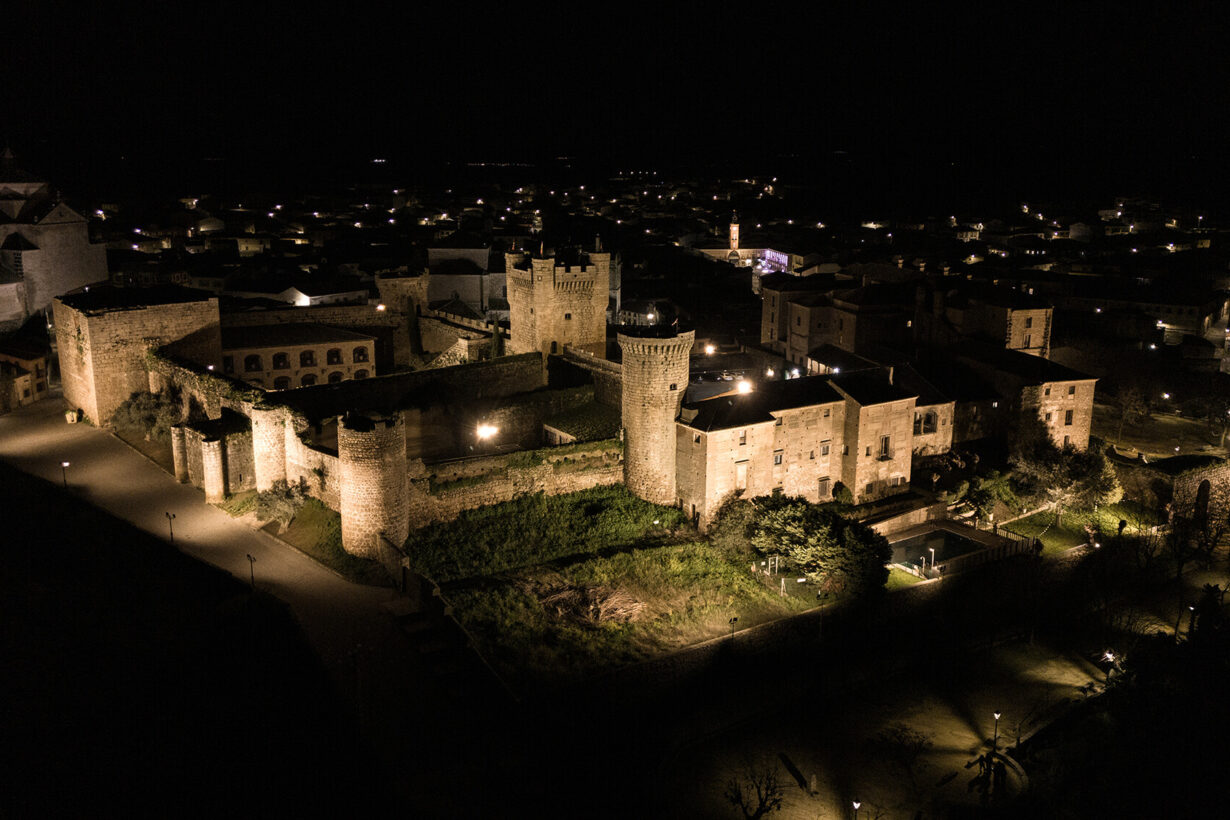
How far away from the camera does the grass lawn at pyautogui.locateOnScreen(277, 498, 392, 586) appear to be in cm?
2459

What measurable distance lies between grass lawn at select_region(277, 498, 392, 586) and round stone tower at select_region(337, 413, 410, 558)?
37cm

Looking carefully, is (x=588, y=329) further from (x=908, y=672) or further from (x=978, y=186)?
(x=978, y=186)

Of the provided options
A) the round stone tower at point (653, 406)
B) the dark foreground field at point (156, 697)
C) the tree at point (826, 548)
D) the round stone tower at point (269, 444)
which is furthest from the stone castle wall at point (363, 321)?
the tree at point (826, 548)

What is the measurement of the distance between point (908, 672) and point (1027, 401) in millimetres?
12561

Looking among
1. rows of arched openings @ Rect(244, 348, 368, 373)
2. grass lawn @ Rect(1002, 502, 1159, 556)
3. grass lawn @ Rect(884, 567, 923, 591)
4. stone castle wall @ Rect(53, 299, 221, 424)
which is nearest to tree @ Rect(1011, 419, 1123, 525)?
grass lawn @ Rect(1002, 502, 1159, 556)

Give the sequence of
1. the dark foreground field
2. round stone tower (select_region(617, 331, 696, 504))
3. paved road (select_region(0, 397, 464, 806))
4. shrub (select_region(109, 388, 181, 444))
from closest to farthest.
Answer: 1. the dark foreground field
2. paved road (select_region(0, 397, 464, 806))
3. round stone tower (select_region(617, 331, 696, 504))
4. shrub (select_region(109, 388, 181, 444))

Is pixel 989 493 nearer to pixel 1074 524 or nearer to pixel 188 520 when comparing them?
pixel 1074 524

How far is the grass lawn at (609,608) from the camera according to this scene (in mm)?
22734

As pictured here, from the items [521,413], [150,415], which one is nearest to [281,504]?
[521,413]

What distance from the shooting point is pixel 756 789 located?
22094 mm

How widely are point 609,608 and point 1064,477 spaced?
17111mm

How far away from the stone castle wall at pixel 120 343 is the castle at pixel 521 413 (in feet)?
0.18

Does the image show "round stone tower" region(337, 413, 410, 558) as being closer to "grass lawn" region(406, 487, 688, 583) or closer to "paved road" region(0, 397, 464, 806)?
"grass lawn" region(406, 487, 688, 583)

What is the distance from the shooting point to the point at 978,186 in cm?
13412
